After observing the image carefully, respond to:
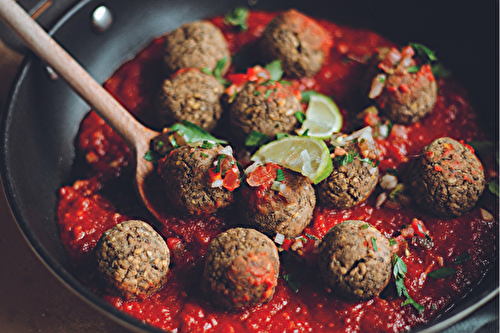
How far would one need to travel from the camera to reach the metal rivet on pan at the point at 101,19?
4359 mm

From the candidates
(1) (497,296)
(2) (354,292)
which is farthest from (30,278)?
(1) (497,296)

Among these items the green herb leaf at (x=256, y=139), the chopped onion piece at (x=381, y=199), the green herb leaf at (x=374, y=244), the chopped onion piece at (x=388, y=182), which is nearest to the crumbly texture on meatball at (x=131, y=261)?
the green herb leaf at (x=256, y=139)

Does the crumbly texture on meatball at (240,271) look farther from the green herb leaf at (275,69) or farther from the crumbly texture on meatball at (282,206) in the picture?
the green herb leaf at (275,69)

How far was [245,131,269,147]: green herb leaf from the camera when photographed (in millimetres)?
3629

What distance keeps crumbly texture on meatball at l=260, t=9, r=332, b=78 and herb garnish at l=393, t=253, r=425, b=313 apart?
2.13 metres

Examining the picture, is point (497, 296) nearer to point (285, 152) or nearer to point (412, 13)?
point (285, 152)

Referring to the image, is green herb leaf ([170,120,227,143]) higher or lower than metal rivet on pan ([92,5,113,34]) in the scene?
lower

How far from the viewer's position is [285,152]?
11.1 feet

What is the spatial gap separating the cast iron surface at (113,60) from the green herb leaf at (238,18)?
12 centimetres

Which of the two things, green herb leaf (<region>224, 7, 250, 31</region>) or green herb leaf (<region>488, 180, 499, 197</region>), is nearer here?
green herb leaf (<region>488, 180, 499, 197</region>)

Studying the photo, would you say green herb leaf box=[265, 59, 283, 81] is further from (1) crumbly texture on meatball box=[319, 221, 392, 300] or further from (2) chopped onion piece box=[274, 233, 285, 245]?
(1) crumbly texture on meatball box=[319, 221, 392, 300]

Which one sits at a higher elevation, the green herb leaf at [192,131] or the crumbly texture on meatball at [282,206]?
the green herb leaf at [192,131]

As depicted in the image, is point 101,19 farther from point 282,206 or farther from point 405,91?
point 405,91

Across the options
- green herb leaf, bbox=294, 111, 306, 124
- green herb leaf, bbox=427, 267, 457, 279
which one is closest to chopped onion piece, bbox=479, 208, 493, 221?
green herb leaf, bbox=427, 267, 457, 279
